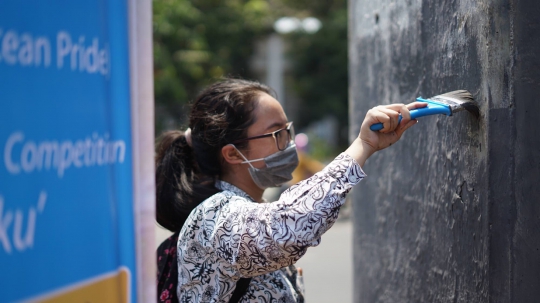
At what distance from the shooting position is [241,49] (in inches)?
A: 810

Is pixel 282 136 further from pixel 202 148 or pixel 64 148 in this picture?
pixel 64 148

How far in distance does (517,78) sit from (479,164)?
314 millimetres

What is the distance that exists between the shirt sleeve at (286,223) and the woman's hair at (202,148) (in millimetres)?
417

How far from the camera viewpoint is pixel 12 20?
3.44ft

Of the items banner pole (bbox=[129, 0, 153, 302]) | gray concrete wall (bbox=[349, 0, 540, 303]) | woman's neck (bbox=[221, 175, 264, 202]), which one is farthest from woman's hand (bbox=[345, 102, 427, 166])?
banner pole (bbox=[129, 0, 153, 302])

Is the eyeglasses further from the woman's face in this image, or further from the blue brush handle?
the blue brush handle

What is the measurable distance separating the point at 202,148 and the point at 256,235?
2.02 feet

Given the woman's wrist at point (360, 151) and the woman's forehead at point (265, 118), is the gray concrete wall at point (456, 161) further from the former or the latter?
the woman's forehead at point (265, 118)

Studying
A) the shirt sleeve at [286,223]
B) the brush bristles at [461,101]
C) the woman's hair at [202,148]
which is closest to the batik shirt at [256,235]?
the shirt sleeve at [286,223]

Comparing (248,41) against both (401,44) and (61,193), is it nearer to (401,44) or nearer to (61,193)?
(401,44)

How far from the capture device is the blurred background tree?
54.7 feet

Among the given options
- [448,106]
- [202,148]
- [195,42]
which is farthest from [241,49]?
[448,106]

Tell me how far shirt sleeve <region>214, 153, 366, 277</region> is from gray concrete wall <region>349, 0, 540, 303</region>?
480 mm

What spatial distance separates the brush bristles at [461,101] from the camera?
75.1 inches
